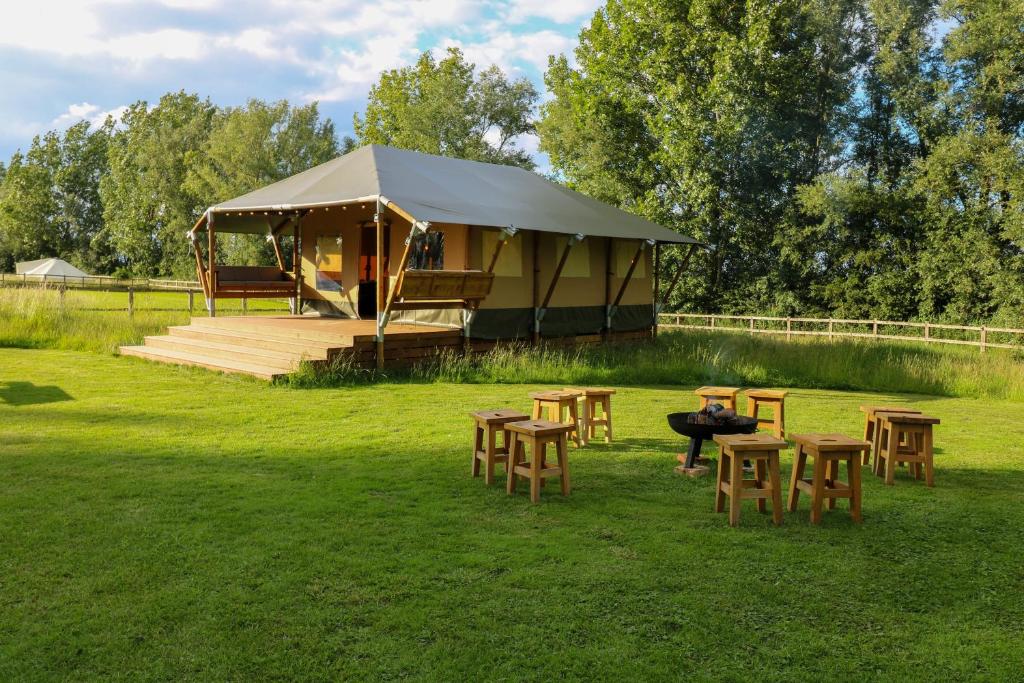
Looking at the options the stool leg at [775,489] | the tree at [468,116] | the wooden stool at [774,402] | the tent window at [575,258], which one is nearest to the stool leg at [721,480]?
the stool leg at [775,489]

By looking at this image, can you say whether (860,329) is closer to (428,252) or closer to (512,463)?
(428,252)

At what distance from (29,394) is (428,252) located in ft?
23.8

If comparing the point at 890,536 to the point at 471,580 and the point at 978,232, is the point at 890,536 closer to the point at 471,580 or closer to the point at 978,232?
the point at 471,580

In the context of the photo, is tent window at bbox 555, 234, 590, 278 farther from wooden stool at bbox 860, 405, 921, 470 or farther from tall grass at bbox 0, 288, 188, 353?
wooden stool at bbox 860, 405, 921, 470

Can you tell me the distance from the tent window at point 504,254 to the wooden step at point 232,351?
4.14 m

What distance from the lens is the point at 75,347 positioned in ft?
49.4

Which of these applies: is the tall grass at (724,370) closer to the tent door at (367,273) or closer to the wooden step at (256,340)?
the wooden step at (256,340)

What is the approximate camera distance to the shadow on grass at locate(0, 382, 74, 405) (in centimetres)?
950

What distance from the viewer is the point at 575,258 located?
16.6 meters

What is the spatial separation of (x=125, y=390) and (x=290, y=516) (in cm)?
644

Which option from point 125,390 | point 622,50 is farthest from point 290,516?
point 622,50

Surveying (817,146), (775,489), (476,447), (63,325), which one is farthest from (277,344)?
(817,146)

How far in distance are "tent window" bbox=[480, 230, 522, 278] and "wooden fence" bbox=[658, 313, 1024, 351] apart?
31.5 ft

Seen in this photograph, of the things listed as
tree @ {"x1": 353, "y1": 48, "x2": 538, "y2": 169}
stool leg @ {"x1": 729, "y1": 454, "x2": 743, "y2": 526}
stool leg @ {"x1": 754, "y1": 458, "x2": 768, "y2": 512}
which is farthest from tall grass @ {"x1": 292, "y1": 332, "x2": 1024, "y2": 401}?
tree @ {"x1": 353, "y1": 48, "x2": 538, "y2": 169}
